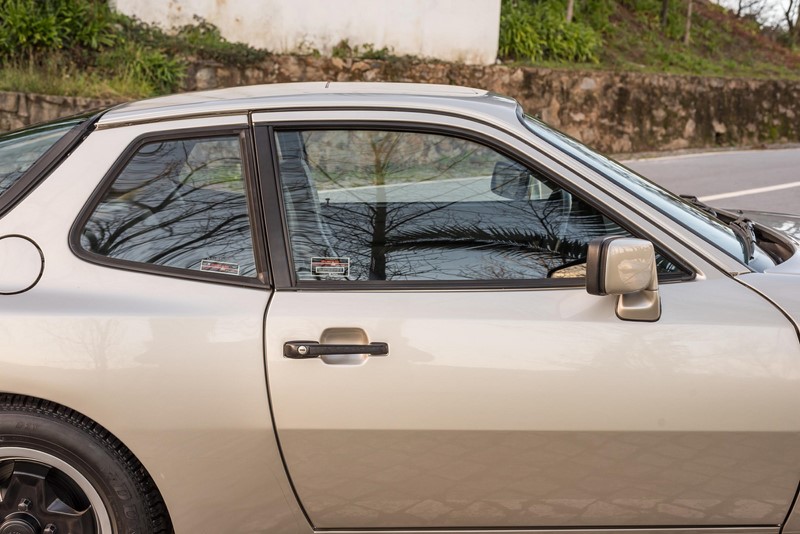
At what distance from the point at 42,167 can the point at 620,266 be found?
1702 millimetres

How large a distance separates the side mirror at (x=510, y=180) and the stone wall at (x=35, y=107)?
10625 millimetres

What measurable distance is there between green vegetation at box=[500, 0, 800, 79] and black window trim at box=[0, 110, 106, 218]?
16.8 m

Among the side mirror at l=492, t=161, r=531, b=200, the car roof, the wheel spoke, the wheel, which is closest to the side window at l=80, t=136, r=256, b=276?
the car roof

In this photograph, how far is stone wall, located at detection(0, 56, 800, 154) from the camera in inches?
621

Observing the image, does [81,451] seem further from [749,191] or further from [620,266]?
[749,191]

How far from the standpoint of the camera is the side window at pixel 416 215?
106 inches

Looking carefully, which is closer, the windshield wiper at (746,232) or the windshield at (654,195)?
the windshield at (654,195)

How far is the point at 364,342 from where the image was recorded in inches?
99.2

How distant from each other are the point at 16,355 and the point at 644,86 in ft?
63.4

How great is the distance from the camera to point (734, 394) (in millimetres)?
2521

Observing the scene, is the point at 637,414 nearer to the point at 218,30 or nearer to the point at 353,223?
the point at 353,223

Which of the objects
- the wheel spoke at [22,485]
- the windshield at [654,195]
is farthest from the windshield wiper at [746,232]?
the wheel spoke at [22,485]

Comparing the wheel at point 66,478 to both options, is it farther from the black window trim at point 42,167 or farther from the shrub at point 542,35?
the shrub at point 542,35

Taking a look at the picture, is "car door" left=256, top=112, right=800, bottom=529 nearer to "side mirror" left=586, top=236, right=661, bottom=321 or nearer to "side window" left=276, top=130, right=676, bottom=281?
"side window" left=276, top=130, right=676, bottom=281
